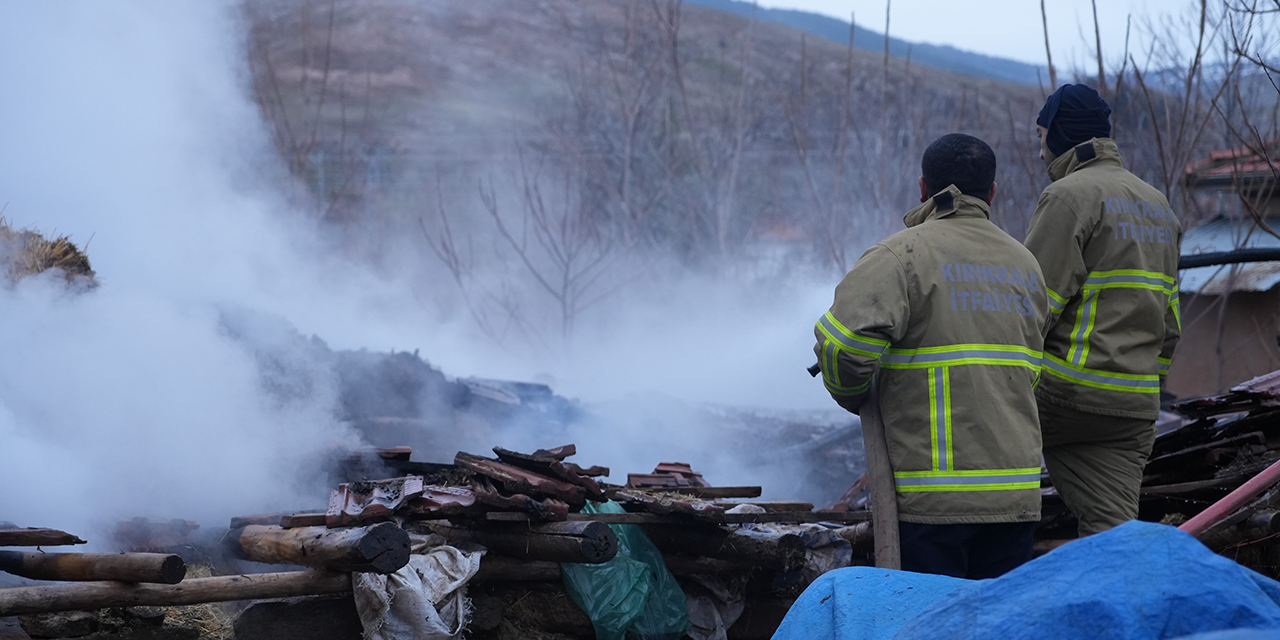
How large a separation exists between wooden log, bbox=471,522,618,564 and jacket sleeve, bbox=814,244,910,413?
1.47m

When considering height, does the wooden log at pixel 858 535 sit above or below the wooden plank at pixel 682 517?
below

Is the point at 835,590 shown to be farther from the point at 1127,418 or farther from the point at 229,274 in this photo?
the point at 229,274

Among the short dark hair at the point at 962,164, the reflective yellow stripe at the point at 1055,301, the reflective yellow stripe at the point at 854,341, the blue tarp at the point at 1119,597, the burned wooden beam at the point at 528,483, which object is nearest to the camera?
the blue tarp at the point at 1119,597

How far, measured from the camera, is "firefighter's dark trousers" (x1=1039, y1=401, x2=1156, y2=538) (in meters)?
3.86

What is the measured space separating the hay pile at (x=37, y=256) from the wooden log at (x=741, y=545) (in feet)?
16.9

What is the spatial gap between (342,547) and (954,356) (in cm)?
246

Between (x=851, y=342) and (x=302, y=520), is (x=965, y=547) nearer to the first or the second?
(x=851, y=342)

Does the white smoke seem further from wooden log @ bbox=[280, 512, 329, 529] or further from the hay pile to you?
wooden log @ bbox=[280, 512, 329, 529]

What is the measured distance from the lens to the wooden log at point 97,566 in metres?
3.67

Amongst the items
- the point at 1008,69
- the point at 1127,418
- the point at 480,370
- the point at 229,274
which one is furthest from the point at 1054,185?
the point at 1008,69

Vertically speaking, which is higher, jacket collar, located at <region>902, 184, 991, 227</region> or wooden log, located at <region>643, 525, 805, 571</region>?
jacket collar, located at <region>902, 184, 991, 227</region>

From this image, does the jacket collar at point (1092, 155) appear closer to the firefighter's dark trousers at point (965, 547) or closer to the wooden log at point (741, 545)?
the firefighter's dark trousers at point (965, 547)

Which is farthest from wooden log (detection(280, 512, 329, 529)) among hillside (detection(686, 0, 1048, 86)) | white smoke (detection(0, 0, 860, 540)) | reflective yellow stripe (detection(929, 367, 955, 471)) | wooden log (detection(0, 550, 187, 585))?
hillside (detection(686, 0, 1048, 86))

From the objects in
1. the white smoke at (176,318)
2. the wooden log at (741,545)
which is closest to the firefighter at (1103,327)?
the wooden log at (741,545)
